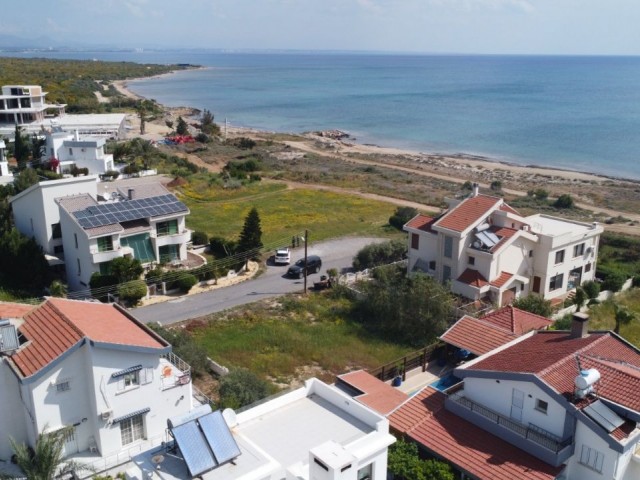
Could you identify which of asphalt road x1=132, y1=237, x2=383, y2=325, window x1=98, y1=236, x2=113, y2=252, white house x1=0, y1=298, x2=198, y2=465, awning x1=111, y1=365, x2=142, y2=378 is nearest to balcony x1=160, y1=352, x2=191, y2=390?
white house x1=0, y1=298, x2=198, y2=465

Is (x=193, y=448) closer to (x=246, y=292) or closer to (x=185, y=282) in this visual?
(x=185, y=282)

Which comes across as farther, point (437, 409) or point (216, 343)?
point (216, 343)

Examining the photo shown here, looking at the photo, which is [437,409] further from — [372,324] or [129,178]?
[129,178]

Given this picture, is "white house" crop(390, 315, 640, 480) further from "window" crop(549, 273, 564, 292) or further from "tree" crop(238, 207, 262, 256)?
"tree" crop(238, 207, 262, 256)

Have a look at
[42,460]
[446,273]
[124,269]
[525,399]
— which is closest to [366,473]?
[525,399]

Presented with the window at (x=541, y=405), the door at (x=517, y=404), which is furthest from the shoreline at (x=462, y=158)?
the window at (x=541, y=405)

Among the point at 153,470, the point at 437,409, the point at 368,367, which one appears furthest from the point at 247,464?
the point at 368,367
